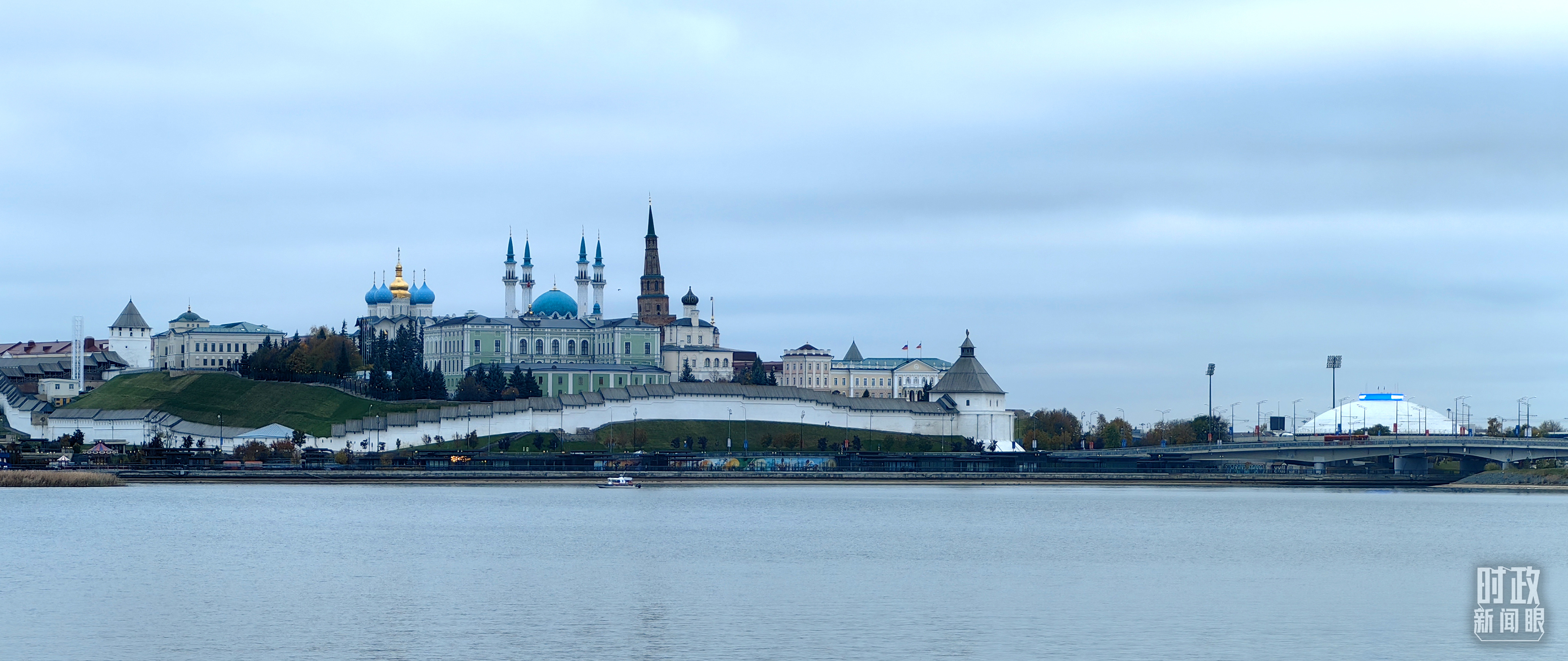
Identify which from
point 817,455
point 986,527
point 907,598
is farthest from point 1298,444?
point 907,598

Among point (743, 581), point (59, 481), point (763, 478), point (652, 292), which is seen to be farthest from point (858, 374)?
point (743, 581)

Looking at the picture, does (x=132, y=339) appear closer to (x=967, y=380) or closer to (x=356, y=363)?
(x=356, y=363)

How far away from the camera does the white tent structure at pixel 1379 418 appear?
146 m

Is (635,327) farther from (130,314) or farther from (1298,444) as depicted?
(1298,444)

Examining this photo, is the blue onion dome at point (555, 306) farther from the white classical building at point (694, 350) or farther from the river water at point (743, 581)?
the river water at point (743, 581)

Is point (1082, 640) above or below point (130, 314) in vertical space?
below

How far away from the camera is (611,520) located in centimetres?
6028

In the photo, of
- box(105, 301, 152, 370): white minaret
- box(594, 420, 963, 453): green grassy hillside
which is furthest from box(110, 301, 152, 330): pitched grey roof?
box(594, 420, 963, 453): green grassy hillside

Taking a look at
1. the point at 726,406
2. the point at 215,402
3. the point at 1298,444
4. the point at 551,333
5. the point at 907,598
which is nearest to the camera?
the point at 907,598

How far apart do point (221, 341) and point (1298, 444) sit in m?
96.3

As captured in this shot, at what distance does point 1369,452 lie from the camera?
91062 mm

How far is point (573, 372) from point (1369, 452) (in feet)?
207

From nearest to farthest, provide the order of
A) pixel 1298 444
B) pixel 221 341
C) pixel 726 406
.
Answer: pixel 1298 444 → pixel 726 406 → pixel 221 341

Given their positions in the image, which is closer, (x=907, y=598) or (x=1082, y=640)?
(x=1082, y=640)
